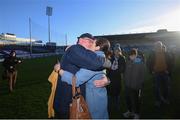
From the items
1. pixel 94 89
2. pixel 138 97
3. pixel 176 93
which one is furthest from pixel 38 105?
pixel 94 89

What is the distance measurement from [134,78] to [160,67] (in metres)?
1.81

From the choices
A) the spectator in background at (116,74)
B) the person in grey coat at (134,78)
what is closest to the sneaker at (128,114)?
the person in grey coat at (134,78)

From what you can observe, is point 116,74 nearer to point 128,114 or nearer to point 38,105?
point 128,114

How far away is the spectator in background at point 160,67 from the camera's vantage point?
32.8ft

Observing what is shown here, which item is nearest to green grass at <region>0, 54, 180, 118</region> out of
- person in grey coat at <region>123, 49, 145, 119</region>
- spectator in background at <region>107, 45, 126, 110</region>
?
person in grey coat at <region>123, 49, 145, 119</region>

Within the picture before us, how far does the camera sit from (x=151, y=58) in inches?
400

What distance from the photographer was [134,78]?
8.50 meters

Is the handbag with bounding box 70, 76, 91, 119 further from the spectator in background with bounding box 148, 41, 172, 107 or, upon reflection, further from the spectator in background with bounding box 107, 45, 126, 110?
the spectator in background with bounding box 148, 41, 172, 107

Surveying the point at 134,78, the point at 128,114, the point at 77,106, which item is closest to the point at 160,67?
the point at 134,78

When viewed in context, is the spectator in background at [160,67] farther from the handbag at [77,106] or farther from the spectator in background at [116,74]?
the handbag at [77,106]

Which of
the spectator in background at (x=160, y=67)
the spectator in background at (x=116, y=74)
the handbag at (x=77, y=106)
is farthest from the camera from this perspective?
the spectator in background at (x=160, y=67)

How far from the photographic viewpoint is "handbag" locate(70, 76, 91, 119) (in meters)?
4.38

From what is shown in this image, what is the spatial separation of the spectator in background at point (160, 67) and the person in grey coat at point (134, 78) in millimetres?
1512

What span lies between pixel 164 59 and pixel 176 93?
279 cm
